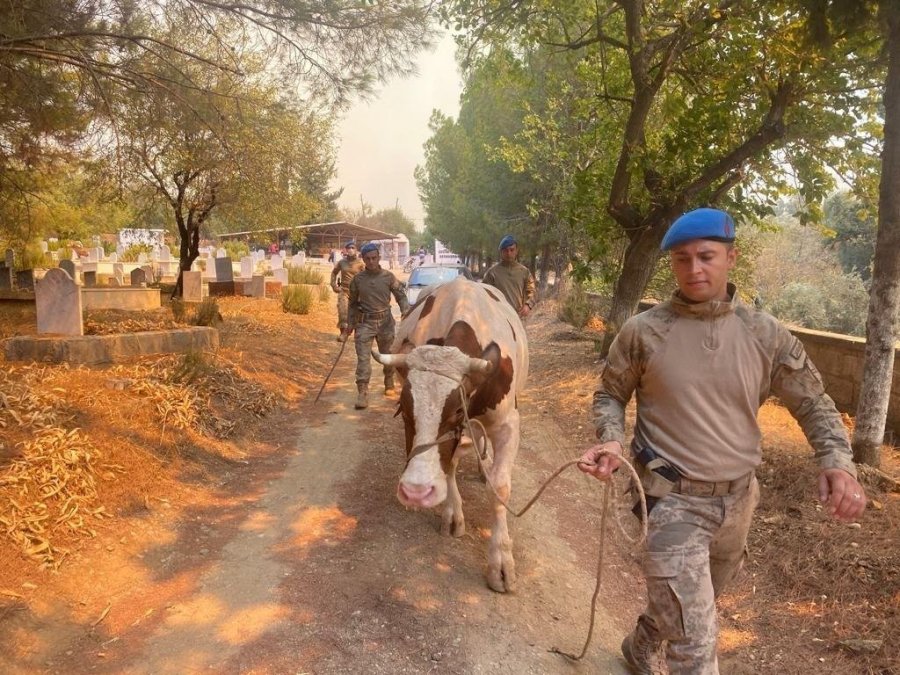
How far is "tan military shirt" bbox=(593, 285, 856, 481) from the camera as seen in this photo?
230 cm

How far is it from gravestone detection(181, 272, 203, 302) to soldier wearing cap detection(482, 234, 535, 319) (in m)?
9.45

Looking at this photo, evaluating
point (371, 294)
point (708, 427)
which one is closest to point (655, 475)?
point (708, 427)

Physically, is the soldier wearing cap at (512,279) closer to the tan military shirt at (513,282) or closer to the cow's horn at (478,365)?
the tan military shirt at (513,282)

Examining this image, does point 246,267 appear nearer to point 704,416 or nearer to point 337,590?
point 337,590

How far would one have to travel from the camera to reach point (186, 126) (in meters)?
6.86

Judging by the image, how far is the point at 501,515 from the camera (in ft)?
12.4

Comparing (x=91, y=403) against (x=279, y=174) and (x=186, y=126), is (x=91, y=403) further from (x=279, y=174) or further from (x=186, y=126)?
(x=279, y=174)

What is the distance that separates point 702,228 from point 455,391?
1.53 meters

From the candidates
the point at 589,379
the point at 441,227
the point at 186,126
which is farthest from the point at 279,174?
the point at 441,227

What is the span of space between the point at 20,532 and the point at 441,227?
35.0 meters

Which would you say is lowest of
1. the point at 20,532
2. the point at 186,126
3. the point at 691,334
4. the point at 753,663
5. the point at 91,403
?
the point at 753,663

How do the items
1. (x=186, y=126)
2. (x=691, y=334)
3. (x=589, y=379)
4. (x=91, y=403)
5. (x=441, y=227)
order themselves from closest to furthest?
(x=691, y=334) → (x=91, y=403) → (x=186, y=126) → (x=589, y=379) → (x=441, y=227)

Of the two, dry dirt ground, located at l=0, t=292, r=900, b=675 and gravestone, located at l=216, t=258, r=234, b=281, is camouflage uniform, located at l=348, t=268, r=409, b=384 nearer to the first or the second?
dry dirt ground, located at l=0, t=292, r=900, b=675

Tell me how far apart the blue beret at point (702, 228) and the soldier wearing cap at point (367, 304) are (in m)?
5.44
